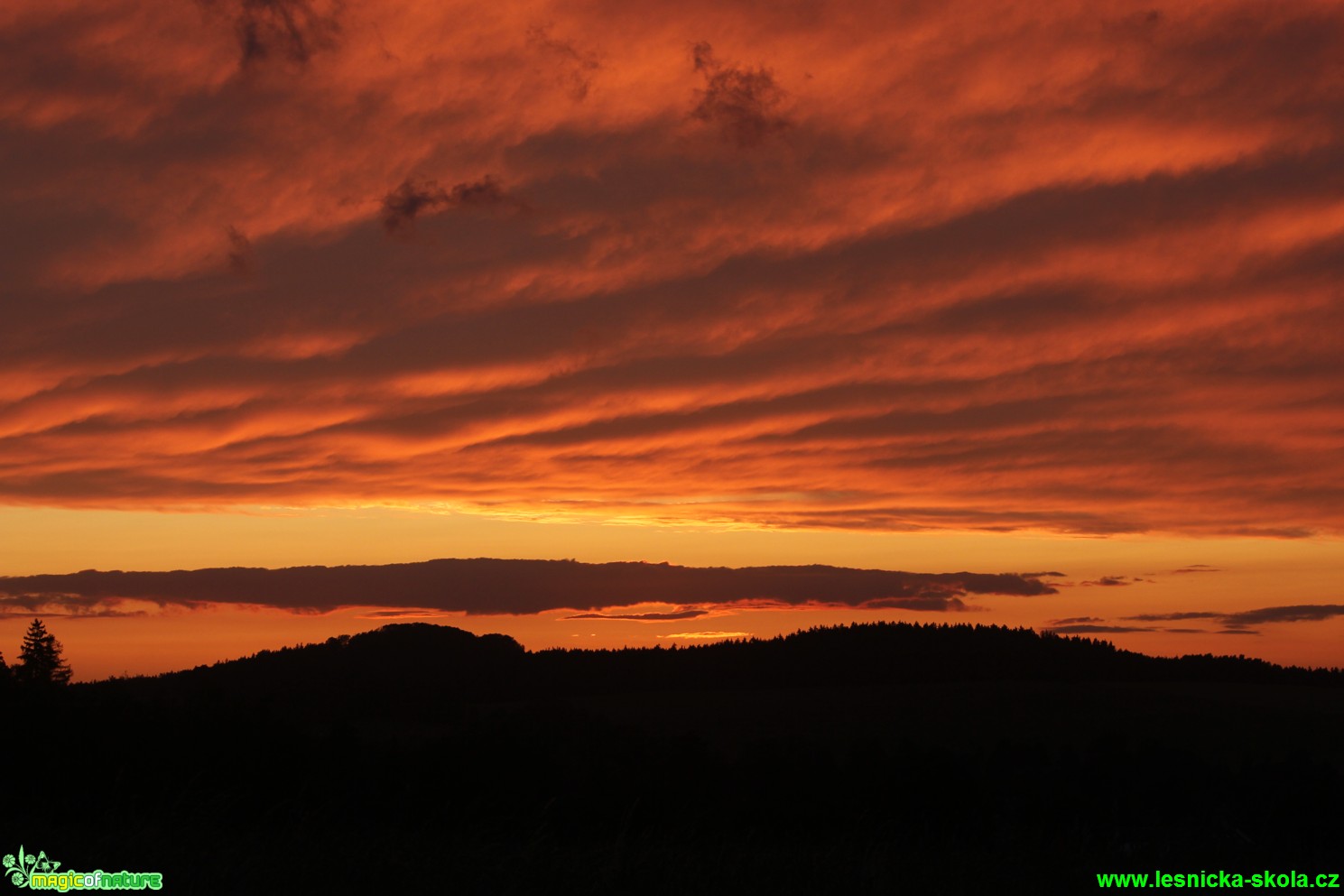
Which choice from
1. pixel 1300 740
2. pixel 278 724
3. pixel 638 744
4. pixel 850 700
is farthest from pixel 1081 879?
pixel 850 700

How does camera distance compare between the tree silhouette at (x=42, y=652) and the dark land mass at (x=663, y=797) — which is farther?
the tree silhouette at (x=42, y=652)

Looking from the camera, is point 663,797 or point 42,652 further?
point 42,652

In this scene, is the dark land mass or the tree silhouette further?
the tree silhouette

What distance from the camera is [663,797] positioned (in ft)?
207

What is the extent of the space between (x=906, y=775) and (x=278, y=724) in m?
32.6

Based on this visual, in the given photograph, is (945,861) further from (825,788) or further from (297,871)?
(825,788)

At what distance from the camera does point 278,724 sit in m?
51.6

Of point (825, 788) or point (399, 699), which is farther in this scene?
point (399, 699)

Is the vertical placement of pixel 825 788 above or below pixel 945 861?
below

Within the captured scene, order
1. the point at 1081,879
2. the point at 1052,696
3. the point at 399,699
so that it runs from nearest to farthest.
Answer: the point at 1081,879 → the point at 1052,696 → the point at 399,699

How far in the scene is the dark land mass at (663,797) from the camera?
49.5 ft

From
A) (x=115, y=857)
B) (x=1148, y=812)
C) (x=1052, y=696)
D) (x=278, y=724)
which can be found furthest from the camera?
(x=1052, y=696)

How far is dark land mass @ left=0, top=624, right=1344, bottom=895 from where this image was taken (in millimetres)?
15094

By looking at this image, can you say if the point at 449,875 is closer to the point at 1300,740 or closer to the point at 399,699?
the point at 1300,740
